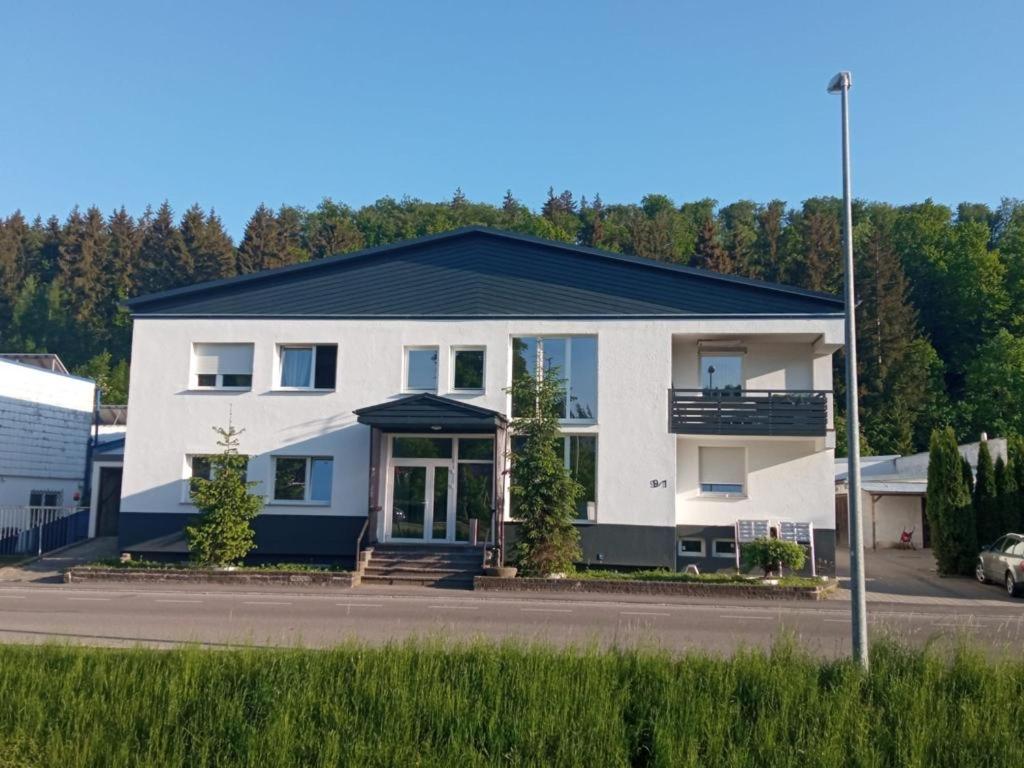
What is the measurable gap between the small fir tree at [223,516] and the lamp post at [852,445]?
1680 centimetres

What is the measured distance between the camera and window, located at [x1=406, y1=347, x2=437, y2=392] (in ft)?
86.4

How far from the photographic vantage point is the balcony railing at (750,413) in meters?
24.8

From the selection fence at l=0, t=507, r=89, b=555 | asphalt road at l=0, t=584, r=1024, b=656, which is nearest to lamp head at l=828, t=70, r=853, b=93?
asphalt road at l=0, t=584, r=1024, b=656

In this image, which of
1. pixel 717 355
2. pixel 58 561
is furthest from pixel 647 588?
pixel 58 561

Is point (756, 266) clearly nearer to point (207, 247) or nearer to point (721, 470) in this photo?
point (207, 247)

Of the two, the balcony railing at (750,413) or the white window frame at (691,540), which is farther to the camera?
the white window frame at (691,540)

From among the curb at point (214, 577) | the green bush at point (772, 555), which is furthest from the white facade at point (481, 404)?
the curb at point (214, 577)

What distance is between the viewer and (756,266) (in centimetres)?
7019

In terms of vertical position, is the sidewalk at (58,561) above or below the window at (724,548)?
below

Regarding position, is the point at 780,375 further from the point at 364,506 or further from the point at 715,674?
the point at 715,674

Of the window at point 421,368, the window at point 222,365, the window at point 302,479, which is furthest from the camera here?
the window at point 222,365

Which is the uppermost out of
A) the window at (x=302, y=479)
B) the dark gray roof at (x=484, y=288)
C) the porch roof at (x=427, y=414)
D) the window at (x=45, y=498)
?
the dark gray roof at (x=484, y=288)

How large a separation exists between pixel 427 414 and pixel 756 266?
167 ft

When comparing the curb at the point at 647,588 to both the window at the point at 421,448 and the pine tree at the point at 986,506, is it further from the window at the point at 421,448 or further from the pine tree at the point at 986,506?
the pine tree at the point at 986,506
